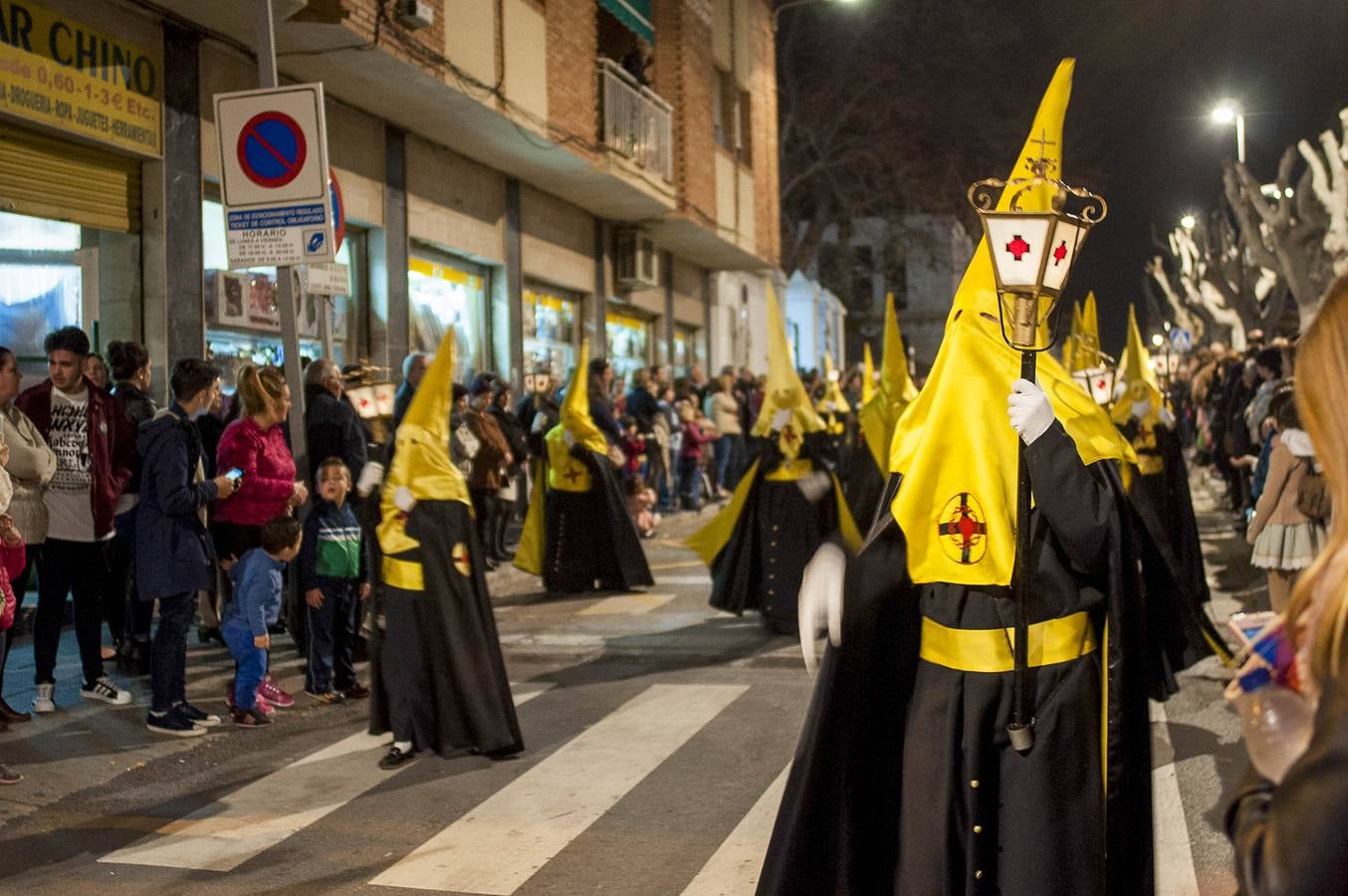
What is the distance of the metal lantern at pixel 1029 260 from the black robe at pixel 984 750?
0.33m

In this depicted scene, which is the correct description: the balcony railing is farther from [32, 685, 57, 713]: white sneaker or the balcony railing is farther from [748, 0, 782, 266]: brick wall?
[32, 685, 57, 713]: white sneaker

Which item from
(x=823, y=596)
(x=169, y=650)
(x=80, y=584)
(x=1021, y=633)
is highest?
(x=823, y=596)

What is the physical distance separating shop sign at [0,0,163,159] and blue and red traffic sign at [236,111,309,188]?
2.20 metres

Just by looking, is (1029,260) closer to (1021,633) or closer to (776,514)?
(1021,633)

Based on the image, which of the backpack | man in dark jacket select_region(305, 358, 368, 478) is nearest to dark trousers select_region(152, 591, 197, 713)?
man in dark jacket select_region(305, 358, 368, 478)

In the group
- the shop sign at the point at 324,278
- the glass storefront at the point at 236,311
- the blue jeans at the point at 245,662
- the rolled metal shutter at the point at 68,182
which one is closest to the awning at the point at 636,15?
the glass storefront at the point at 236,311

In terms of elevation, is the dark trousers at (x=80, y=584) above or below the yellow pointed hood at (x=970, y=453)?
below

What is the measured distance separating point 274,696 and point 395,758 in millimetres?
1611

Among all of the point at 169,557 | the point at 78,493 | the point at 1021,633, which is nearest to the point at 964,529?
the point at 1021,633

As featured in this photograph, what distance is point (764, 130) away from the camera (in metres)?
30.1

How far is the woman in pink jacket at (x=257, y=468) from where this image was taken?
7980 millimetres

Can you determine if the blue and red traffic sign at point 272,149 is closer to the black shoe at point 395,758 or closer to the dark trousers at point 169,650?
the dark trousers at point 169,650

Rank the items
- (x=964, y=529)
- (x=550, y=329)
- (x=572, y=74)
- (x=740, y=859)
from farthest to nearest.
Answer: (x=550, y=329) → (x=572, y=74) → (x=740, y=859) → (x=964, y=529)

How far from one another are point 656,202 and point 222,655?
1342 cm
